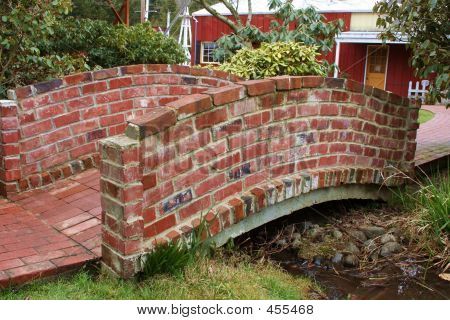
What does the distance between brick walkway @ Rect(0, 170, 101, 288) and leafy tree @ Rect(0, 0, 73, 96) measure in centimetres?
154

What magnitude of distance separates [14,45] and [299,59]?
10.3ft

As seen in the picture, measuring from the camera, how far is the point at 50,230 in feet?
11.3

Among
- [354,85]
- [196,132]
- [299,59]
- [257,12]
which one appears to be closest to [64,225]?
[196,132]

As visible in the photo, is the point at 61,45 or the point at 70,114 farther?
the point at 61,45

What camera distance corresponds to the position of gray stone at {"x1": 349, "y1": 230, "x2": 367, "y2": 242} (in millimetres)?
4266

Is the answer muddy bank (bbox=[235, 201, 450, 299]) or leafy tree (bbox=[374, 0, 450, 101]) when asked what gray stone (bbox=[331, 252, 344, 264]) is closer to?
muddy bank (bbox=[235, 201, 450, 299])

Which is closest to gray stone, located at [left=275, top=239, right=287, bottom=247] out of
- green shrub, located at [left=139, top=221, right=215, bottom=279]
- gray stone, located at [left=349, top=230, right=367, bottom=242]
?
gray stone, located at [left=349, top=230, right=367, bottom=242]

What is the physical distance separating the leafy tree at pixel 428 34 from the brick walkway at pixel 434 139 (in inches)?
40.6

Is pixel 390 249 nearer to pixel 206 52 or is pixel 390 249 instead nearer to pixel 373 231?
pixel 373 231

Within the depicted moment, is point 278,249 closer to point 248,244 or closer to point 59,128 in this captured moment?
point 248,244

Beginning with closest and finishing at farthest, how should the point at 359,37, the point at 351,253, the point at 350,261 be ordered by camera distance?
1. the point at 350,261
2. the point at 351,253
3. the point at 359,37

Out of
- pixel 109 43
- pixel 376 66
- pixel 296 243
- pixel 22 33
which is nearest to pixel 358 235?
pixel 296 243

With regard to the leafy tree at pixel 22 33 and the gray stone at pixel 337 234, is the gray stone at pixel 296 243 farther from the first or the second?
the leafy tree at pixel 22 33

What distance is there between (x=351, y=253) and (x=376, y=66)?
15223mm
